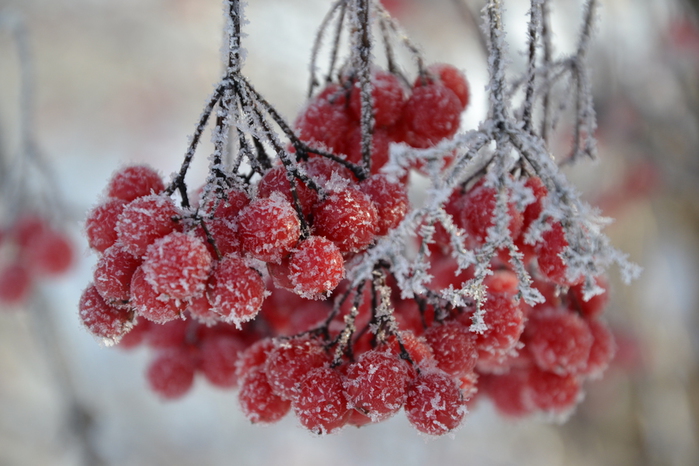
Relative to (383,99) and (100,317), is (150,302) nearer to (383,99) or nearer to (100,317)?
(100,317)

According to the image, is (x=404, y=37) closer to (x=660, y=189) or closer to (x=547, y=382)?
(x=547, y=382)

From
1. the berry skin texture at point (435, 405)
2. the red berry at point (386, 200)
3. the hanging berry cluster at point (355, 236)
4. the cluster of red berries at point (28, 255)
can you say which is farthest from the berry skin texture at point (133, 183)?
the cluster of red berries at point (28, 255)

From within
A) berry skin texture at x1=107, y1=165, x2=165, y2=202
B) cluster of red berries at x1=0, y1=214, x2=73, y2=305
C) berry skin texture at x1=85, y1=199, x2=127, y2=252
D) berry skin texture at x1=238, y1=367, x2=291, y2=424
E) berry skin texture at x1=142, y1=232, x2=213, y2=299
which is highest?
cluster of red berries at x1=0, y1=214, x2=73, y2=305

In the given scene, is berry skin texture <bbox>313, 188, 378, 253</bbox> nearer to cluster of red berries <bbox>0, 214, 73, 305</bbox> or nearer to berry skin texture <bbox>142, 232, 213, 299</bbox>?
berry skin texture <bbox>142, 232, 213, 299</bbox>

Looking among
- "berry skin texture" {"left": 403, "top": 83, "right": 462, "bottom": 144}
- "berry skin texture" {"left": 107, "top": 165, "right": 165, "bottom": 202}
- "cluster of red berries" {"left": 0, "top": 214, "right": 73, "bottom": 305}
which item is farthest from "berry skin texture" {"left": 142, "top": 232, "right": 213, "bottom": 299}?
"cluster of red berries" {"left": 0, "top": 214, "right": 73, "bottom": 305}

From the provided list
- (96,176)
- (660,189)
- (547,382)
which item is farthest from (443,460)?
(96,176)
